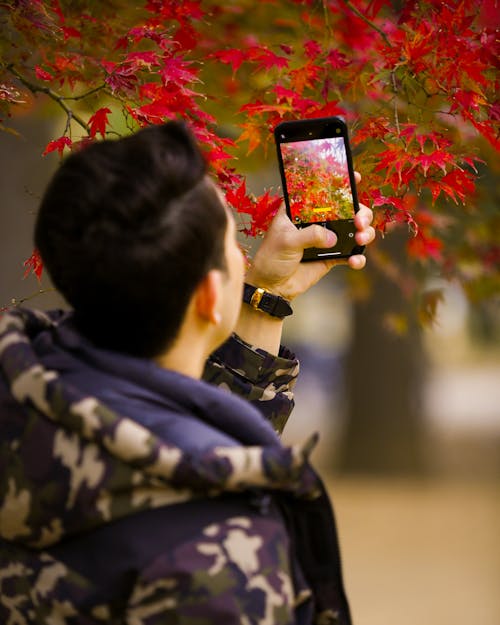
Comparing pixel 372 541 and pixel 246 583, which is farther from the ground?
pixel 246 583

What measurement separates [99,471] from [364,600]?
18.8 ft

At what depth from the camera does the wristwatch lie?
7.98ft

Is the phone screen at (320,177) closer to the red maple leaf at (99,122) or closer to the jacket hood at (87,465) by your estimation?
the red maple leaf at (99,122)

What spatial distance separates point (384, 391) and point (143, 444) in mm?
8210

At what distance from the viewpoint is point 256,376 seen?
231 centimetres

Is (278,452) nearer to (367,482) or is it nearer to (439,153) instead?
(439,153)

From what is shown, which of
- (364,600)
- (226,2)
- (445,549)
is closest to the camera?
(226,2)

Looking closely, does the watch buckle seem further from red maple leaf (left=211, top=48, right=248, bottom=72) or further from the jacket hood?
red maple leaf (left=211, top=48, right=248, bottom=72)

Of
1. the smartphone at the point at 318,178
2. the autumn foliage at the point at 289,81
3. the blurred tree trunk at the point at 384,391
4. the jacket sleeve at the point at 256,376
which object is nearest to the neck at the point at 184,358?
the jacket sleeve at the point at 256,376

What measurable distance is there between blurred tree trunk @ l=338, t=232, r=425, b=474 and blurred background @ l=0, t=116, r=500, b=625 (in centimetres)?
1

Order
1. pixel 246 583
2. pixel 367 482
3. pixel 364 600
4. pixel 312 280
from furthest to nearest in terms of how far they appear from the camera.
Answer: pixel 367 482 < pixel 364 600 < pixel 312 280 < pixel 246 583

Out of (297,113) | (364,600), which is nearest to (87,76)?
(297,113)

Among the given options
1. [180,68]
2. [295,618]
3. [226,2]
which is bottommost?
[295,618]

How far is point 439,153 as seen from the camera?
279 centimetres
